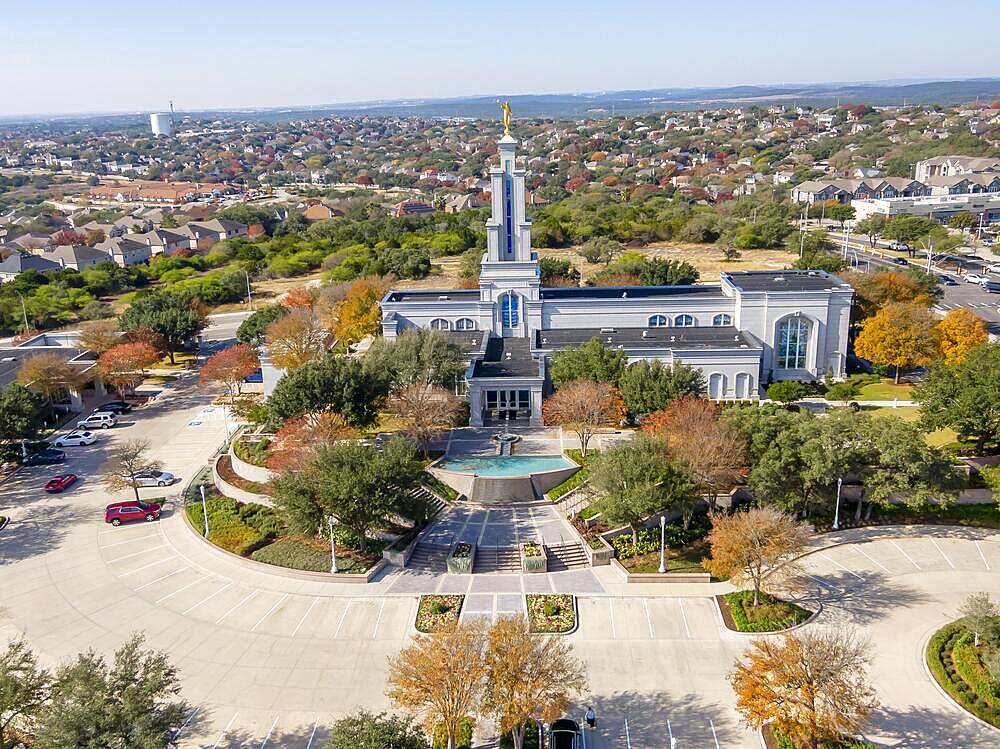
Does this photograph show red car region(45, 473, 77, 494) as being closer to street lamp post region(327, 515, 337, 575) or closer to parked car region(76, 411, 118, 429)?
parked car region(76, 411, 118, 429)

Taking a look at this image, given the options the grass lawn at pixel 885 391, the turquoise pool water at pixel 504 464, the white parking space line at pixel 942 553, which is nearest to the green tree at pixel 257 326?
the turquoise pool water at pixel 504 464

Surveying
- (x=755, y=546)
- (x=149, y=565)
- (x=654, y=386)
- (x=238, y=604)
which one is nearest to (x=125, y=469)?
(x=149, y=565)

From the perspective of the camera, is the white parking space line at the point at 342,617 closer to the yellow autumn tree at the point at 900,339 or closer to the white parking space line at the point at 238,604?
the white parking space line at the point at 238,604

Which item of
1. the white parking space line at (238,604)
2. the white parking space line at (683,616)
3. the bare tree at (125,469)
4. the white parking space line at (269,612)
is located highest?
the bare tree at (125,469)

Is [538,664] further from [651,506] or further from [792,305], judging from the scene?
[792,305]

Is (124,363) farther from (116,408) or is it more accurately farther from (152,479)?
(152,479)

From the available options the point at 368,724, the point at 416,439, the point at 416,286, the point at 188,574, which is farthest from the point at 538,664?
the point at 416,286
